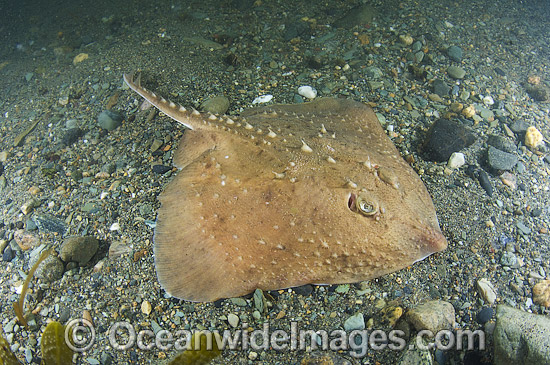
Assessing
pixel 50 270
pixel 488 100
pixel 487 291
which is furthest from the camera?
pixel 488 100

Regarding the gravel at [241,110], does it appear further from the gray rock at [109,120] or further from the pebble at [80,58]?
the pebble at [80,58]

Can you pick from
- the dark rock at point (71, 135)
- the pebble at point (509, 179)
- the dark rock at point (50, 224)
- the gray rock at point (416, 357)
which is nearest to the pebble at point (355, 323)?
the gray rock at point (416, 357)

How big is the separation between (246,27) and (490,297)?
637cm

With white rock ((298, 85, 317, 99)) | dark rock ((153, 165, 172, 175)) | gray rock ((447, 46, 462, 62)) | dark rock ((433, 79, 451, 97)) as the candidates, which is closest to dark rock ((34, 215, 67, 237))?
dark rock ((153, 165, 172, 175))

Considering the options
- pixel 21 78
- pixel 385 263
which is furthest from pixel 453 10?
pixel 21 78

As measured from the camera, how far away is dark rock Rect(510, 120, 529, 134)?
4.59 m

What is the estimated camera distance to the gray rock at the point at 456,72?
526 cm

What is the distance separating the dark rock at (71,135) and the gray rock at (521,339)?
20.4 ft

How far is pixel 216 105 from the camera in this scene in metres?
4.77

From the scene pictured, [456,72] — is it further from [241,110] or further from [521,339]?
[521,339]

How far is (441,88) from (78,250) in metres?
5.92

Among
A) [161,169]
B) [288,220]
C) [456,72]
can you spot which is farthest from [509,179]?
[161,169]

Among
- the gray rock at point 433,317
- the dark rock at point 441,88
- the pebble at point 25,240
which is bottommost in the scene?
the pebble at point 25,240

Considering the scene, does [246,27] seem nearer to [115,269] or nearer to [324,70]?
[324,70]
